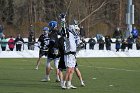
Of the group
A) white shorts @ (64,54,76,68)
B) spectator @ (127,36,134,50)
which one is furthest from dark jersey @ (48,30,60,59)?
spectator @ (127,36,134,50)

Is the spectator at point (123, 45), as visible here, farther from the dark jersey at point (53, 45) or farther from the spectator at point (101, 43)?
the dark jersey at point (53, 45)

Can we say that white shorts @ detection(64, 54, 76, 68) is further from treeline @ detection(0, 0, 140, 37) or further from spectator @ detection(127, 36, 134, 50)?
treeline @ detection(0, 0, 140, 37)

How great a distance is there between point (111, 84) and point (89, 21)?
49159 mm

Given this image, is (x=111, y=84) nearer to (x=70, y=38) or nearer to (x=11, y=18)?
(x=70, y=38)

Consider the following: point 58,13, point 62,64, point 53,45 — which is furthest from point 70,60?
point 58,13

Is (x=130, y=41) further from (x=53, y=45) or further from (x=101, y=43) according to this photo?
(x=53, y=45)

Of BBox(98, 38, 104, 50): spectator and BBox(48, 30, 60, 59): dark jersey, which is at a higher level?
BBox(48, 30, 60, 59): dark jersey

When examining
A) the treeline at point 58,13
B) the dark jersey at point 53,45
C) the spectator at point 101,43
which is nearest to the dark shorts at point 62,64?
the dark jersey at point 53,45

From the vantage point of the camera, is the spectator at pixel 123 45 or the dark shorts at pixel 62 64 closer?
the dark shorts at pixel 62 64

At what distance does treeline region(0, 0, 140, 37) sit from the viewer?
214 ft

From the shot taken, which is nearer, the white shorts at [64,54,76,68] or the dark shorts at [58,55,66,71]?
the white shorts at [64,54,76,68]

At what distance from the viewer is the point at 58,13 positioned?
69.2 m

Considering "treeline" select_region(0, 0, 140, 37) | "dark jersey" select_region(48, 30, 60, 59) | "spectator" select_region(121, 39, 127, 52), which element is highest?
"treeline" select_region(0, 0, 140, 37)

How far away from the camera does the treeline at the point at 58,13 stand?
65.2 m
